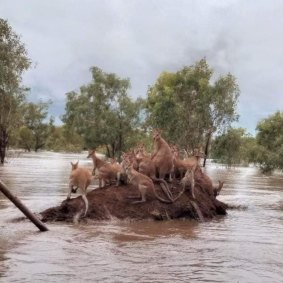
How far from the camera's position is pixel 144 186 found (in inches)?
629

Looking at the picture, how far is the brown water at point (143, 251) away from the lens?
9672mm

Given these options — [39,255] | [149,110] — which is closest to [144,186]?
[39,255]

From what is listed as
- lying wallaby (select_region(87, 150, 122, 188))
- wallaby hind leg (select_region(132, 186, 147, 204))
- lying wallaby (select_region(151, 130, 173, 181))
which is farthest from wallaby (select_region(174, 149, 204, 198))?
lying wallaby (select_region(87, 150, 122, 188))

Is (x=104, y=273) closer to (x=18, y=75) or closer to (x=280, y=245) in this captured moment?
(x=280, y=245)

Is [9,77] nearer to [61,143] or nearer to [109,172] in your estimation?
[109,172]

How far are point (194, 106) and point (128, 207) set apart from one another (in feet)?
157

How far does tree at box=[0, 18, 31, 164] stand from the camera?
4747 cm

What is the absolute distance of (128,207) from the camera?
16.0 metres

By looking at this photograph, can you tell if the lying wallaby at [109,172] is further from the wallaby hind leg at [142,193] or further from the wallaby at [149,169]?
the wallaby hind leg at [142,193]

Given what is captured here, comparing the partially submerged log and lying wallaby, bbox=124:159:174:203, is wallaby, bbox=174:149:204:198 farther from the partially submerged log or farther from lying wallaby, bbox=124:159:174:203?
lying wallaby, bbox=124:159:174:203

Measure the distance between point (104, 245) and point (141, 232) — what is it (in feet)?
6.71

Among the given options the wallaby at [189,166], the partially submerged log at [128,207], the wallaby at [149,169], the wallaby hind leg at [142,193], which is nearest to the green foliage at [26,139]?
the wallaby at [189,166]

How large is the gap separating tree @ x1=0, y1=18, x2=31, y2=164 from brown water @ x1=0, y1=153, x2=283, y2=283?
32895mm

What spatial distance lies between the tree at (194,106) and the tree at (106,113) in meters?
6.23
